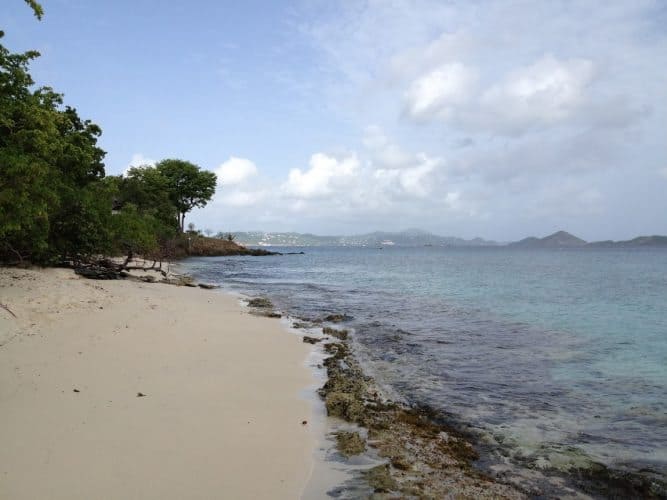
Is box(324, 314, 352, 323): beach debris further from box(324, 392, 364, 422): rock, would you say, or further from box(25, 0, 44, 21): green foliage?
box(25, 0, 44, 21): green foliage

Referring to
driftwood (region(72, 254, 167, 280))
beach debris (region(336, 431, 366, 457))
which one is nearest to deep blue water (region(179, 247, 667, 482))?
beach debris (region(336, 431, 366, 457))

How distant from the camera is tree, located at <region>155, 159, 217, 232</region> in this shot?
214 feet

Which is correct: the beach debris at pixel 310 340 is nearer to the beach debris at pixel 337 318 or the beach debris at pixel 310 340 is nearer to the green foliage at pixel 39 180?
the beach debris at pixel 337 318

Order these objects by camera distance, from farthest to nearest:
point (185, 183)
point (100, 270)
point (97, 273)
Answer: point (185, 183) → point (100, 270) → point (97, 273)

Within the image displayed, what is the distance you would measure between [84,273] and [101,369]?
43.8 ft

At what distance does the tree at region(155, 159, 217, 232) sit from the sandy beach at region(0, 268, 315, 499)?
184ft

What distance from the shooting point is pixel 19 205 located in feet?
31.4

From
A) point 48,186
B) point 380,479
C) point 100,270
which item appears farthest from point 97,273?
point 380,479

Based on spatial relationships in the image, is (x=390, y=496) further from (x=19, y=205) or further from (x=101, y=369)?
(x=19, y=205)

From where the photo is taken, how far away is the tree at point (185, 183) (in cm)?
6512

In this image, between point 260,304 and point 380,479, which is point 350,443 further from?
point 260,304

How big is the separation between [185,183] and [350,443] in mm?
65975

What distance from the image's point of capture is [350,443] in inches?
219

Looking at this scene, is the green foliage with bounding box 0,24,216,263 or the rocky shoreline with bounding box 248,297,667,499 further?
the green foliage with bounding box 0,24,216,263
